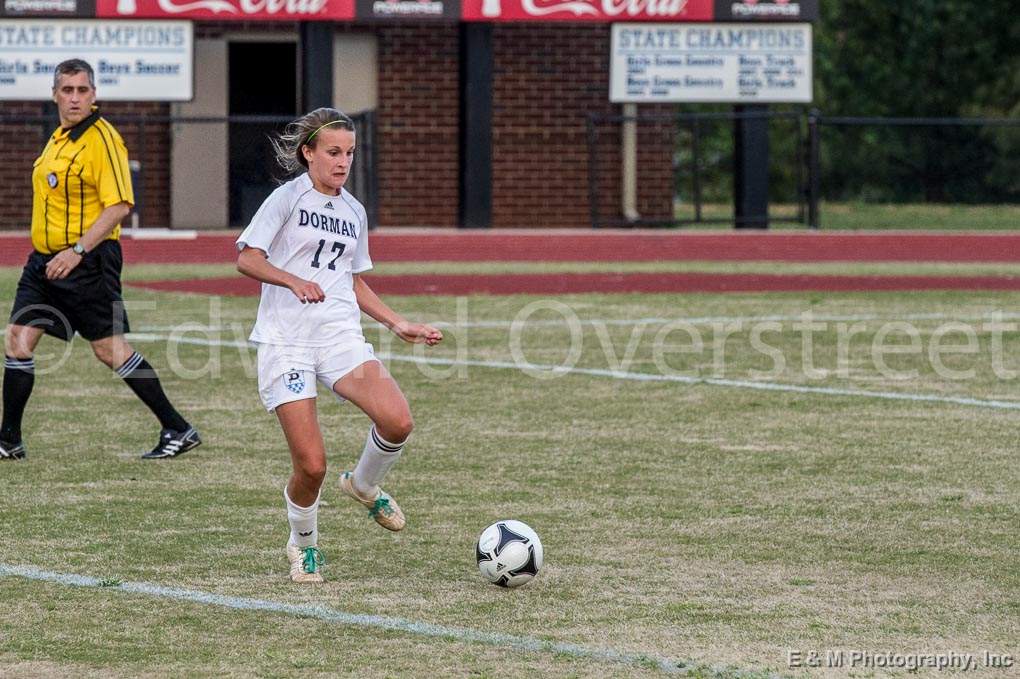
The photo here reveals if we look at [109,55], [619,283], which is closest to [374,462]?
[619,283]

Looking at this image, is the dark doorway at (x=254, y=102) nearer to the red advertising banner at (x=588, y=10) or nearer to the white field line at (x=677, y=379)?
the red advertising banner at (x=588, y=10)

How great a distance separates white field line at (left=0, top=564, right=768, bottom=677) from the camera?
559 centimetres

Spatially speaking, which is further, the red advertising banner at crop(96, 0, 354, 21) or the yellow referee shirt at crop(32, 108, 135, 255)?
the red advertising banner at crop(96, 0, 354, 21)

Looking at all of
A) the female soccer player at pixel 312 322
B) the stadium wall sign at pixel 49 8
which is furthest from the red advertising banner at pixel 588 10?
the female soccer player at pixel 312 322

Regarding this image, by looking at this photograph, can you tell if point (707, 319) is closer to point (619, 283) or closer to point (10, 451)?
point (619, 283)

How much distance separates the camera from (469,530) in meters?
7.69

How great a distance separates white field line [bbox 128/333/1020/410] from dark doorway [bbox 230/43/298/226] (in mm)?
13600

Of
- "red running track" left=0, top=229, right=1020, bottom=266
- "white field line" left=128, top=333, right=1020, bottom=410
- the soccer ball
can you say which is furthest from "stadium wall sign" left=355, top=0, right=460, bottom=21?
the soccer ball

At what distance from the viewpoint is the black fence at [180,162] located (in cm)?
2744

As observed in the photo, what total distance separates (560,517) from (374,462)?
1.20 metres

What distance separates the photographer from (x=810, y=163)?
27328 mm

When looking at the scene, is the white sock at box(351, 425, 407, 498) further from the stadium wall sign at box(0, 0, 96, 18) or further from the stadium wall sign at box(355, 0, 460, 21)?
the stadium wall sign at box(0, 0, 96, 18)

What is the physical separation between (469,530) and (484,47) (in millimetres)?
20302

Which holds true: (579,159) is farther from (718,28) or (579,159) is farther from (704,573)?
(704,573)
